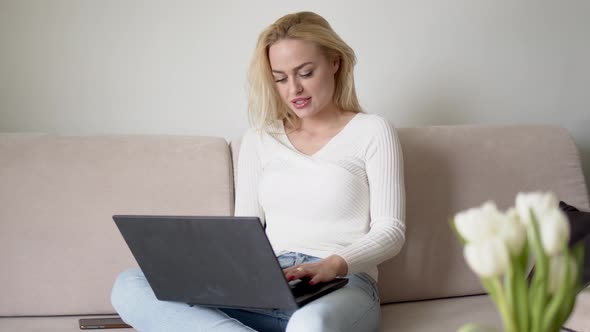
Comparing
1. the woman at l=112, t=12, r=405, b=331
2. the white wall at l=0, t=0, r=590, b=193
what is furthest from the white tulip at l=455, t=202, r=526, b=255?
the white wall at l=0, t=0, r=590, b=193

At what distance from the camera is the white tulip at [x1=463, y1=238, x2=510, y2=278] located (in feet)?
2.41

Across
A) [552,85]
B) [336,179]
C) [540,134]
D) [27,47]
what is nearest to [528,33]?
[552,85]

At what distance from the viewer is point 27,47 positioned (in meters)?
2.45

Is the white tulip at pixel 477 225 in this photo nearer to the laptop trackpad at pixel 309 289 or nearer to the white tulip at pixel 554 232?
the white tulip at pixel 554 232

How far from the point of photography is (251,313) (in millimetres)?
1743

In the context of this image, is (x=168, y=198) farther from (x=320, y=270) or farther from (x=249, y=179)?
(x=320, y=270)

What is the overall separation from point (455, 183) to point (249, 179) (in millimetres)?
583

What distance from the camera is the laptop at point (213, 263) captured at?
1.46m

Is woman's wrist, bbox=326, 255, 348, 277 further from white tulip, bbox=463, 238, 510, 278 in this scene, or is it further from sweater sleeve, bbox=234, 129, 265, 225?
white tulip, bbox=463, 238, 510, 278

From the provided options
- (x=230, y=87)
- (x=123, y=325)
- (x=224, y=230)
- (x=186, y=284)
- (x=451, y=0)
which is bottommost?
(x=123, y=325)

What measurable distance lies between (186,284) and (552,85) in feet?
5.57

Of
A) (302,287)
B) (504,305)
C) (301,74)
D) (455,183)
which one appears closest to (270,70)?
(301,74)

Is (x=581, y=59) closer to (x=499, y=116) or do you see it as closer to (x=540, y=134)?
(x=499, y=116)

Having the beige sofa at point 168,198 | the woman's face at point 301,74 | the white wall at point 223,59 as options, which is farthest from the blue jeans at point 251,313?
the white wall at point 223,59
